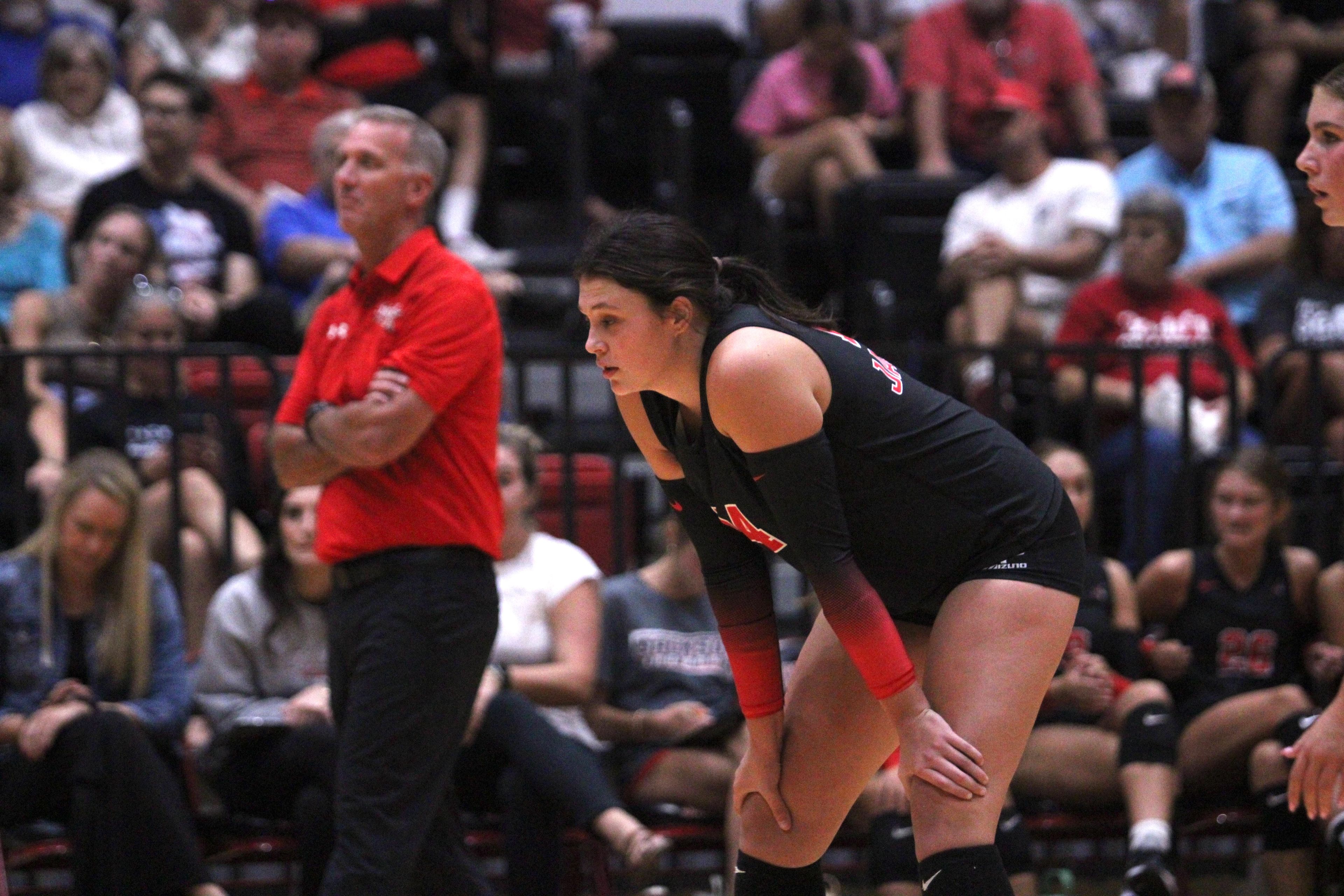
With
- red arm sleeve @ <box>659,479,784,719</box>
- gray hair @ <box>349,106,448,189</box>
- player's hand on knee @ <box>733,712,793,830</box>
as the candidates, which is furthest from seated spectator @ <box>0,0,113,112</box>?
player's hand on knee @ <box>733,712,793,830</box>

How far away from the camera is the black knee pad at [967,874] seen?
288 cm

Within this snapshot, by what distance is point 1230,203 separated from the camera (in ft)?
26.1

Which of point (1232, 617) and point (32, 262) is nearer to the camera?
point (1232, 617)

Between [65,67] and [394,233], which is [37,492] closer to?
[394,233]

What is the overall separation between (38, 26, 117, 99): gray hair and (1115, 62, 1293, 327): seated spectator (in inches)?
182

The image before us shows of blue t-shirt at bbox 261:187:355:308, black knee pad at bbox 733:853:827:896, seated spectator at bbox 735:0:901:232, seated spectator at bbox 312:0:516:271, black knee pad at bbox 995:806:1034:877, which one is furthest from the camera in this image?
seated spectator at bbox 735:0:901:232

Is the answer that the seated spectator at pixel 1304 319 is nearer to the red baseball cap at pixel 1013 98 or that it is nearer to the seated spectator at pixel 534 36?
the red baseball cap at pixel 1013 98

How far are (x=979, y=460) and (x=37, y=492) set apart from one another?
140 inches

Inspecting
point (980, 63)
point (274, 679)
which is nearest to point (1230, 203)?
point (980, 63)

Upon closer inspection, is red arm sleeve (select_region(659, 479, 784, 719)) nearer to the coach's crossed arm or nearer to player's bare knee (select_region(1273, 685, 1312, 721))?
the coach's crossed arm

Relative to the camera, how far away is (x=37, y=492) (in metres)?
5.54

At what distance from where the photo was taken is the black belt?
12.3 feet

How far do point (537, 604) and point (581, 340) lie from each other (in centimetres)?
184

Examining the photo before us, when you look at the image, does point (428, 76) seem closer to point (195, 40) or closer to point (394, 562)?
point (195, 40)
